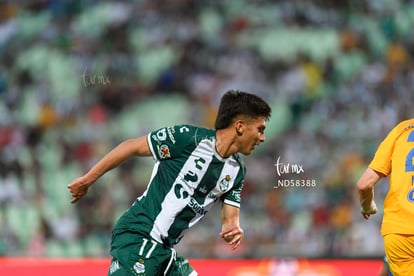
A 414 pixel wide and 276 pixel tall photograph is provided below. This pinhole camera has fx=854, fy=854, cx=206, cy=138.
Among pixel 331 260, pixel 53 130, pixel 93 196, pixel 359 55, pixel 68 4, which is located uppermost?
pixel 68 4

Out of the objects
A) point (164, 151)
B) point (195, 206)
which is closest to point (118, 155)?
point (164, 151)

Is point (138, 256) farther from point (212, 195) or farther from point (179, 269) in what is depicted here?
point (212, 195)

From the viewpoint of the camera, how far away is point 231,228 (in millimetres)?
4395

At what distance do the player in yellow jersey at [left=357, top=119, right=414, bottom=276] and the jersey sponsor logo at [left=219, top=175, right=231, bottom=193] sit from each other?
687 millimetres

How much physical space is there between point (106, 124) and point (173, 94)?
2.61 feet

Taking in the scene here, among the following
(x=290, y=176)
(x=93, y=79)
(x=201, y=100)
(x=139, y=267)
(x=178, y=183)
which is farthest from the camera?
(x=93, y=79)

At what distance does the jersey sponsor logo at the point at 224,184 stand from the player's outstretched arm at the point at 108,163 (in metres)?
0.41

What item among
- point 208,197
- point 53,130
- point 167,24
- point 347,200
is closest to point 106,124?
point 53,130

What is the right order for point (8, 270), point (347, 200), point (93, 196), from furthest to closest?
point (93, 196) → point (347, 200) → point (8, 270)

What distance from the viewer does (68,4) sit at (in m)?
9.62

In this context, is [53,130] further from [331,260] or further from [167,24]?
[331,260]

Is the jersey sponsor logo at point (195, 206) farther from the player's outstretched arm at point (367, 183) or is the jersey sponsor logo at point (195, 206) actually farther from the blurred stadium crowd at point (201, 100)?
the blurred stadium crowd at point (201, 100)

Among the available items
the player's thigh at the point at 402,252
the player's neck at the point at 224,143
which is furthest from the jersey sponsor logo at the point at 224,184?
the player's thigh at the point at 402,252

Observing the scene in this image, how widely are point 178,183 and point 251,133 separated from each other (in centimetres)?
46
